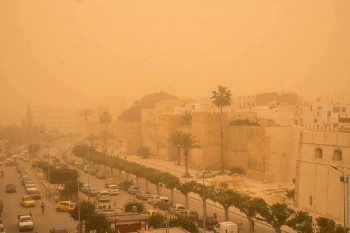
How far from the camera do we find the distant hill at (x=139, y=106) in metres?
103

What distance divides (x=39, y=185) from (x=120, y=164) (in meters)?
6.96

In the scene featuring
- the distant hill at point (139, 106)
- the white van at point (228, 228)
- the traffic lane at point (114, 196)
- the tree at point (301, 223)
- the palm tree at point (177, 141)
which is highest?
the distant hill at point (139, 106)

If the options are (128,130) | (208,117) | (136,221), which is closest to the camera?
(136,221)

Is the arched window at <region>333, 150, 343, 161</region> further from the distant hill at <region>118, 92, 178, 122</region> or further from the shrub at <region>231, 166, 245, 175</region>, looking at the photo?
the distant hill at <region>118, 92, 178, 122</region>

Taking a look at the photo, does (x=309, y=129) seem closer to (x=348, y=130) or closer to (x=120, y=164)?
(x=348, y=130)

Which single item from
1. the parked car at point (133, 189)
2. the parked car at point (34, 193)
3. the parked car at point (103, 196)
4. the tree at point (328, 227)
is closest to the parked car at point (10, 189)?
the parked car at point (34, 193)

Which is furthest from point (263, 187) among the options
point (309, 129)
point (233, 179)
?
point (309, 129)

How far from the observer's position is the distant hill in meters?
103

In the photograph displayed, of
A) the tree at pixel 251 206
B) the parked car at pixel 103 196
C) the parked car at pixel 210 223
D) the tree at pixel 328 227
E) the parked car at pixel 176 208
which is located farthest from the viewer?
the parked car at pixel 103 196

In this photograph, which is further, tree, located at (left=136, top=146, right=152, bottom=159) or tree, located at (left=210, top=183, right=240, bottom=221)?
tree, located at (left=136, top=146, right=152, bottom=159)

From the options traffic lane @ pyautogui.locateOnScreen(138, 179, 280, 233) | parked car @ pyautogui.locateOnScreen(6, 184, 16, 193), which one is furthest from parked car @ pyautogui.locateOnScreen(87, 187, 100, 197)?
parked car @ pyautogui.locateOnScreen(6, 184, 16, 193)

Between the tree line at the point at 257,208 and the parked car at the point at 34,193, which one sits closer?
the tree line at the point at 257,208

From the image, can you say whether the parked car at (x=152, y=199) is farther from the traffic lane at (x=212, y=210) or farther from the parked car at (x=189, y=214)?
the parked car at (x=189, y=214)

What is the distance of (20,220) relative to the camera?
24.2 m
